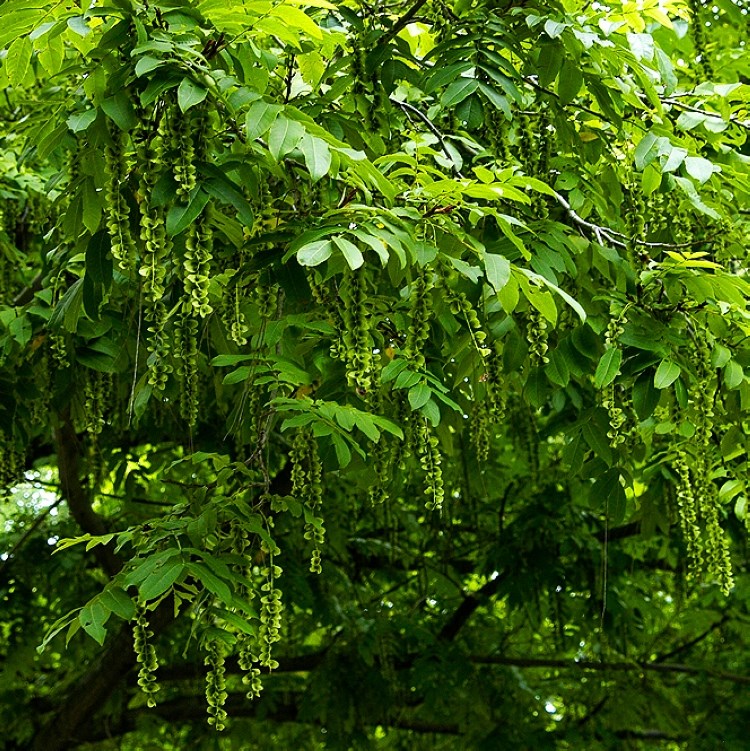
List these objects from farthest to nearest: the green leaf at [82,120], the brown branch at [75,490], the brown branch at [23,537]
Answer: the brown branch at [23,537], the brown branch at [75,490], the green leaf at [82,120]

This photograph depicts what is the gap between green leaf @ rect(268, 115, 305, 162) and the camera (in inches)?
77.8

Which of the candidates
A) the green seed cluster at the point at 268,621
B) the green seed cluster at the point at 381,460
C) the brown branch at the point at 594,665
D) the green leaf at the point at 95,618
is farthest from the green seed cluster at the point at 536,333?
the brown branch at the point at 594,665

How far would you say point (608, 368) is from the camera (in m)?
2.54

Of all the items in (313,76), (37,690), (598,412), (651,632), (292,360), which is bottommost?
(651,632)

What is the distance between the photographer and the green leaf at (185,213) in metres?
1.95

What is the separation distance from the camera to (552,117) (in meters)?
3.02

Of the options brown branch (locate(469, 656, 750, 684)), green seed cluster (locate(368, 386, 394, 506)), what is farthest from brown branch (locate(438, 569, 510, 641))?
green seed cluster (locate(368, 386, 394, 506))

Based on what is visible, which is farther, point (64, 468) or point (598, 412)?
point (64, 468)

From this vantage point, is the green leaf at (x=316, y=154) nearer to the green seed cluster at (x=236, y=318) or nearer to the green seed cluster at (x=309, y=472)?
the green seed cluster at (x=236, y=318)

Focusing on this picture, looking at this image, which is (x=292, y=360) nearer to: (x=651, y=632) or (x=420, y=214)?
(x=420, y=214)

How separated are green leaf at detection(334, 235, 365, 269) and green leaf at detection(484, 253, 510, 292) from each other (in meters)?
0.32

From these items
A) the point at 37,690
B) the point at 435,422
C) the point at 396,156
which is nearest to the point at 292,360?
the point at 435,422

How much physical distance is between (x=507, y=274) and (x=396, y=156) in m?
0.34

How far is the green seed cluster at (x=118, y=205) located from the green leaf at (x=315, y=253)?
1.19 feet
